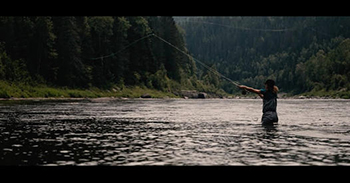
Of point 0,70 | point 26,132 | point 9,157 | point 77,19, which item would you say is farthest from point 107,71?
point 9,157

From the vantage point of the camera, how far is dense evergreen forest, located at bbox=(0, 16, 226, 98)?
7856 centimetres

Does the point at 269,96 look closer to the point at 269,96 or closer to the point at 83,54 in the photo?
the point at 269,96

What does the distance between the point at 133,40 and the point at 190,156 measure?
11234 cm

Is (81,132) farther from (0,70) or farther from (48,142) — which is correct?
(0,70)

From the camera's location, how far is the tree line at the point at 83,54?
258 feet

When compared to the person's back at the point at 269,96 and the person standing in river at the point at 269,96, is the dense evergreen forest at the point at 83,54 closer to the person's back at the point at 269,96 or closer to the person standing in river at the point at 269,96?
the person standing in river at the point at 269,96

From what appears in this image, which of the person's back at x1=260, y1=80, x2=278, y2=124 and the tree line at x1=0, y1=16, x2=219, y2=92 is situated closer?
the person's back at x1=260, y1=80, x2=278, y2=124

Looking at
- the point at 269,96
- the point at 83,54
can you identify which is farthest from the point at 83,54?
the point at 269,96

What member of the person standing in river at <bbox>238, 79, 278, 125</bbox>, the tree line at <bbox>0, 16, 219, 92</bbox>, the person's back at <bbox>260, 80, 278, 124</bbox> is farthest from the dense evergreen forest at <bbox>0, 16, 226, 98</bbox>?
the person's back at <bbox>260, 80, 278, 124</bbox>

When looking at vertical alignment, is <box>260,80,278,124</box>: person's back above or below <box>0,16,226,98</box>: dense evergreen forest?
below

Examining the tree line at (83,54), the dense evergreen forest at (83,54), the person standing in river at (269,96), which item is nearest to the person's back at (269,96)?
the person standing in river at (269,96)

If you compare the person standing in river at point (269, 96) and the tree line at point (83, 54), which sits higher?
the tree line at point (83, 54)

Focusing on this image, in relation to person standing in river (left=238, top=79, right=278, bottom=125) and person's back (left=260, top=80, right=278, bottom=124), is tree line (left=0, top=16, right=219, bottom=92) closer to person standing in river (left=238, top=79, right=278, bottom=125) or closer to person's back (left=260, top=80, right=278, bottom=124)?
person standing in river (left=238, top=79, right=278, bottom=125)
